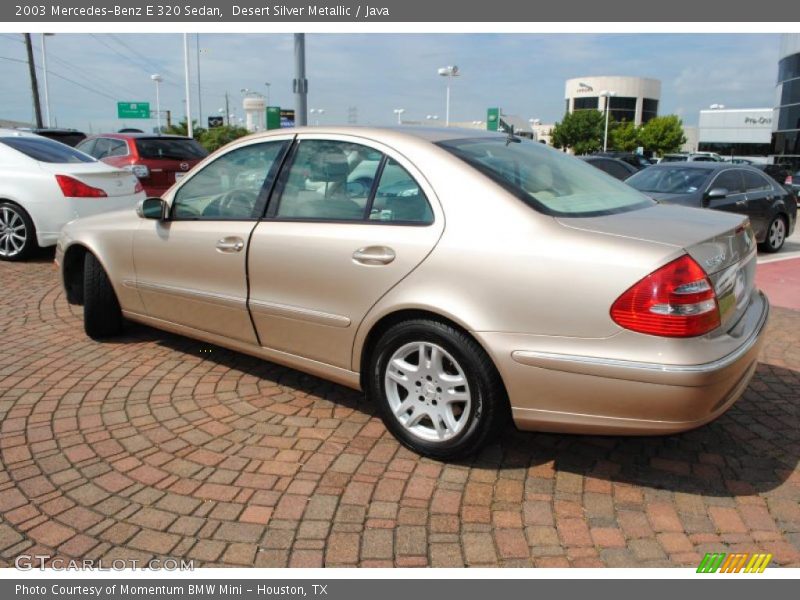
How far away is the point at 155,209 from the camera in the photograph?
4.27 meters

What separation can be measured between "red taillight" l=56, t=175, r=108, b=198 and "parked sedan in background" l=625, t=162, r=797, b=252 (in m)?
7.46

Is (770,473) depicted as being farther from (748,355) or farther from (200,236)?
(200,236)

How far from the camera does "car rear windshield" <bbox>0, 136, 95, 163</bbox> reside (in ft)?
27.0

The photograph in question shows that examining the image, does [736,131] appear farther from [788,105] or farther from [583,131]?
[788,105]

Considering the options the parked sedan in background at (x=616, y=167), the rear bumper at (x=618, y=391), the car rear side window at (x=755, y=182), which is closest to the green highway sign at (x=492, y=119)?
the parked sedan in background at (x=616, y=167)

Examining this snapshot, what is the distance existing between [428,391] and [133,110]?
70717 mm

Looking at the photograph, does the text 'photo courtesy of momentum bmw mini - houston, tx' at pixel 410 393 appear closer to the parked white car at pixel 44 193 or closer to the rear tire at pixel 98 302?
the rear tire at pixel 98 302

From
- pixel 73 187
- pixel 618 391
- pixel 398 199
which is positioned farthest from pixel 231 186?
pixel 73 187

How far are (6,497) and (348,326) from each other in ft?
5.71

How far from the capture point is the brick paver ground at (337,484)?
2.58 meters

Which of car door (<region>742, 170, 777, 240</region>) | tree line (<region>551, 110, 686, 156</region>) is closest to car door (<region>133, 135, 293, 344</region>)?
car door (<region>742, 170, 777, 240</region>)

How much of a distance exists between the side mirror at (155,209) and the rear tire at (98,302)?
846 millimetres

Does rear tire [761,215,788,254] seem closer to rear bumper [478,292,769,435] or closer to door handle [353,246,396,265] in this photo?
rear bumper [478,292,769,435]

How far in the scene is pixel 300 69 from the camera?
10945 millimetres
